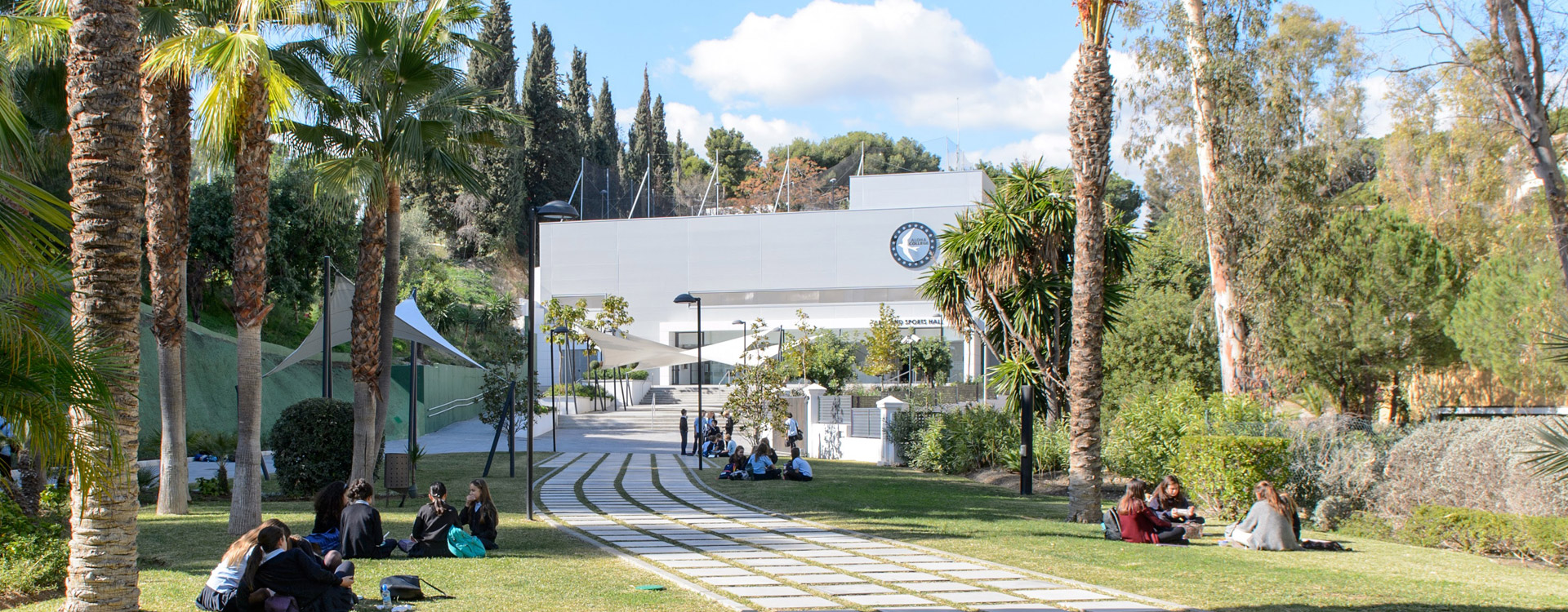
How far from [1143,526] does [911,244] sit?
41.0 meters

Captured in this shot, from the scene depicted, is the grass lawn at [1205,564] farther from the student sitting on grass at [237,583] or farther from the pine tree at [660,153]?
the pine tree at [660,153]

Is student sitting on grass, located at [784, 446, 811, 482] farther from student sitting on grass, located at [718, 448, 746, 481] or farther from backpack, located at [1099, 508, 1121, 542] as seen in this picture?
backpack, located at [1099, 508, 1121, 542]

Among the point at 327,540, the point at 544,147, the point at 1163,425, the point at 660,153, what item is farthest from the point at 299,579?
the point at 660,153

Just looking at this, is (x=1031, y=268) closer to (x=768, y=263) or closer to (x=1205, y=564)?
(x=1205, y=564)

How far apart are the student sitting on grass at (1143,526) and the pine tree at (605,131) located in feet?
204

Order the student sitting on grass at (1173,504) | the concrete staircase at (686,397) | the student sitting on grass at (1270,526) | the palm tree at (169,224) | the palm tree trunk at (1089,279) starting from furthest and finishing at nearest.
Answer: the concrete staircase at (686,397) → the palm tree trunk at (1089,279) → the student sitting on grass at (1173,504) → the palm tree at (169,224) → the student sitting on grass at (1270,526)

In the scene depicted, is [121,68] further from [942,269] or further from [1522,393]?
[1522,393]

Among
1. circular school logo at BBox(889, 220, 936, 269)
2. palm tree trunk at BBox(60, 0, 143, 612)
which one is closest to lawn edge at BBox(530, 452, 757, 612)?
palm tree trunk at BBox(60, 0, 143, 612)

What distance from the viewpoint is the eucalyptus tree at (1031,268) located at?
1625 cm

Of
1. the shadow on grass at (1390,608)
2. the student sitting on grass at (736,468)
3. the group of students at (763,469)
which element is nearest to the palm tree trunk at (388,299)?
the student sitting on grass at (736,468)

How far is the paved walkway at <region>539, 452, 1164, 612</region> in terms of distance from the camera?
6.81 meters

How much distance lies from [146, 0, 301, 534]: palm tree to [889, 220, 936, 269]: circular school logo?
40820 millimetres

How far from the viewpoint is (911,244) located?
5103cm

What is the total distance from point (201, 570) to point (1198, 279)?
34258mm
